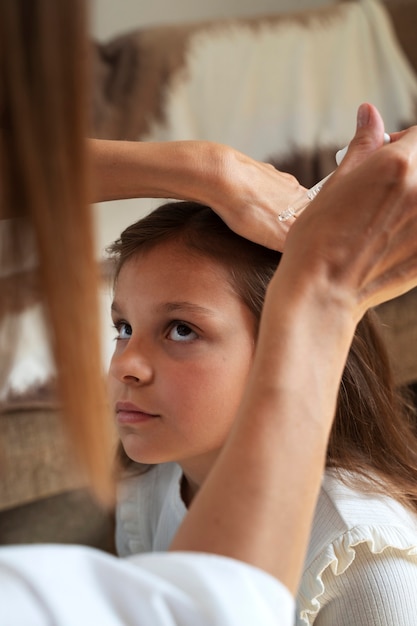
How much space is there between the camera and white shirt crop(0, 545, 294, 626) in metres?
0.47

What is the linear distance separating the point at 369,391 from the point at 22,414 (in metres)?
0.70

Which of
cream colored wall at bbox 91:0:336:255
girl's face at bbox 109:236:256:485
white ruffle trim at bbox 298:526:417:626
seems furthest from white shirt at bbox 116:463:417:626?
cream colored wall at bbox 91:0:336:255

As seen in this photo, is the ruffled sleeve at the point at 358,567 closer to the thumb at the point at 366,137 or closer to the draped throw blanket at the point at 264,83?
the thumb at the point at 366,137

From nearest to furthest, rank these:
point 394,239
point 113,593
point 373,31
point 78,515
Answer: point 113,593, point 394,239, point 78,515, point 373,31

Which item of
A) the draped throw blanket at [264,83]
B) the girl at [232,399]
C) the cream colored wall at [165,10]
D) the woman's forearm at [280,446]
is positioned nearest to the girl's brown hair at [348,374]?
the girl at [232,399]

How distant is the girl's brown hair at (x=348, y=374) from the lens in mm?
1001

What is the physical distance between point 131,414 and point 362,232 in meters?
0.43

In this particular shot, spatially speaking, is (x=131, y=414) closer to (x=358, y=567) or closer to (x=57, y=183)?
(x=358, y=567)

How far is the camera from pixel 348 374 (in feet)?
3.36

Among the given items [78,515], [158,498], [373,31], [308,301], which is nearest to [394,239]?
[308,301]

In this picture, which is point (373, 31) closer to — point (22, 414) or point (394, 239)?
point (22, 414)

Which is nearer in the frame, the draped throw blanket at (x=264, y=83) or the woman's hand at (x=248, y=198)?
the woman's hand at (x=248, y=198)

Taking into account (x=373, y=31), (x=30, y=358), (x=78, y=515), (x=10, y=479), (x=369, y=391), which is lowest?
(x=78, y=515)

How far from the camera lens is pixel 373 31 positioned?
7.63ft
